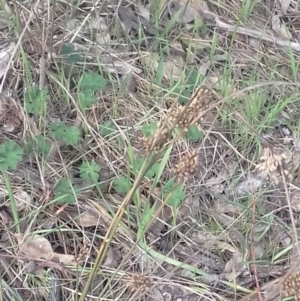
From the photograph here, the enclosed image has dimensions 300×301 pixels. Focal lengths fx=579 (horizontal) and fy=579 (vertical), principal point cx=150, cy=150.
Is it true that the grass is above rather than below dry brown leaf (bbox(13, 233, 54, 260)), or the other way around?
above

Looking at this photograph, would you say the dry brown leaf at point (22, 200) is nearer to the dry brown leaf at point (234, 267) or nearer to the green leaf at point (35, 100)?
the green leaf at point (35, 100)

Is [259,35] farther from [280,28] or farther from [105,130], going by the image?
[105,130]

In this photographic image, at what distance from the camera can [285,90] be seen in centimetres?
206

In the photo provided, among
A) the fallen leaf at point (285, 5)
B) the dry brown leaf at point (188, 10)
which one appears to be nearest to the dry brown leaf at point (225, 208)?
the dry brown leaf at point (188, 10)

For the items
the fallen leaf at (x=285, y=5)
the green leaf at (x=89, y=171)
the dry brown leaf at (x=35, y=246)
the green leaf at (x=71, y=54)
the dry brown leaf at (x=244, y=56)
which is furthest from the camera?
the fallen leaf at (x=285, y=5)

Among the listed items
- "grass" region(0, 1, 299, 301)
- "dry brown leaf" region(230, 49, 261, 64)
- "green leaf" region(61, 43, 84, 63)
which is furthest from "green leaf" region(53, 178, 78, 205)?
"dry brown leaf" region(230, 49, 261, 64)

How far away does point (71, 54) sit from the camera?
6.57 feet

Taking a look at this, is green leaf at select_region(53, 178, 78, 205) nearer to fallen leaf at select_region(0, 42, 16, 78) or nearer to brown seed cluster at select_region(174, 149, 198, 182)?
fallen leaf at select_region(0, 42, 16, 78)

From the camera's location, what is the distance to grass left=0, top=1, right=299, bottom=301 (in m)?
1.68

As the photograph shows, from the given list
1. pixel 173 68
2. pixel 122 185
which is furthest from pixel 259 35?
pixel 122 185

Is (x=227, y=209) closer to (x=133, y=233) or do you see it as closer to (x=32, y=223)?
(x=133, y=233)

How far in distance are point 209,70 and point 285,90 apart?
11.0 inches

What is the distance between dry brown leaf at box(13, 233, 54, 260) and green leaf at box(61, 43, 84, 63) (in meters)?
0.65

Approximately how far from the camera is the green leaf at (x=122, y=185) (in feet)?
5.85
